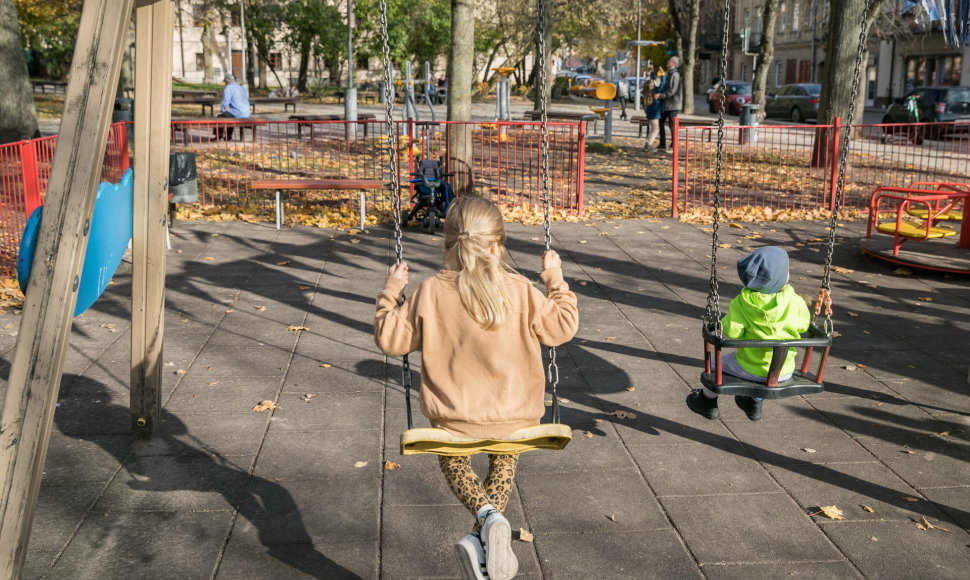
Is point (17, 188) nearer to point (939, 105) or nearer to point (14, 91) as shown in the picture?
point (14, 91)

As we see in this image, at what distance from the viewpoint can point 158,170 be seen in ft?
17.1

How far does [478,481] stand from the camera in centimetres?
367

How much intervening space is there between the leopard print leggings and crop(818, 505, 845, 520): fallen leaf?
167cm

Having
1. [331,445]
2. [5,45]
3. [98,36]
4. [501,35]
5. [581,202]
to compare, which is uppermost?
[501,35]

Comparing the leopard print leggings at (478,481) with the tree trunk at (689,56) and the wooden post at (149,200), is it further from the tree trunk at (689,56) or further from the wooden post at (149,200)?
the tree trunk at (689,56)

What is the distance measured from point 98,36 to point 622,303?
18.9 ft

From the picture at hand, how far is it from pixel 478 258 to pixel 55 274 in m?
1.47

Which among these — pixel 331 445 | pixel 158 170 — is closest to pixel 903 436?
pixel 331 445

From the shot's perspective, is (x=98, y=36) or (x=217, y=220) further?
(x=217, y=220)

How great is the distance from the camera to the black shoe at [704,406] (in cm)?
536

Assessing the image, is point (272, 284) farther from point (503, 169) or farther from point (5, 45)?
point (5, 45)

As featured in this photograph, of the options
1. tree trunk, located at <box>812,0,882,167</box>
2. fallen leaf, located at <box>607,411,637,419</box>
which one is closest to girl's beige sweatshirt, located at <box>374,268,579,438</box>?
fallen leaf, located at <box>607,411,637,419</box>

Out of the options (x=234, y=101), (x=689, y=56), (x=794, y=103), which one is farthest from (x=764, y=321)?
(x=689, y=56)

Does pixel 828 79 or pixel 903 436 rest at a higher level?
pixel 828 79
